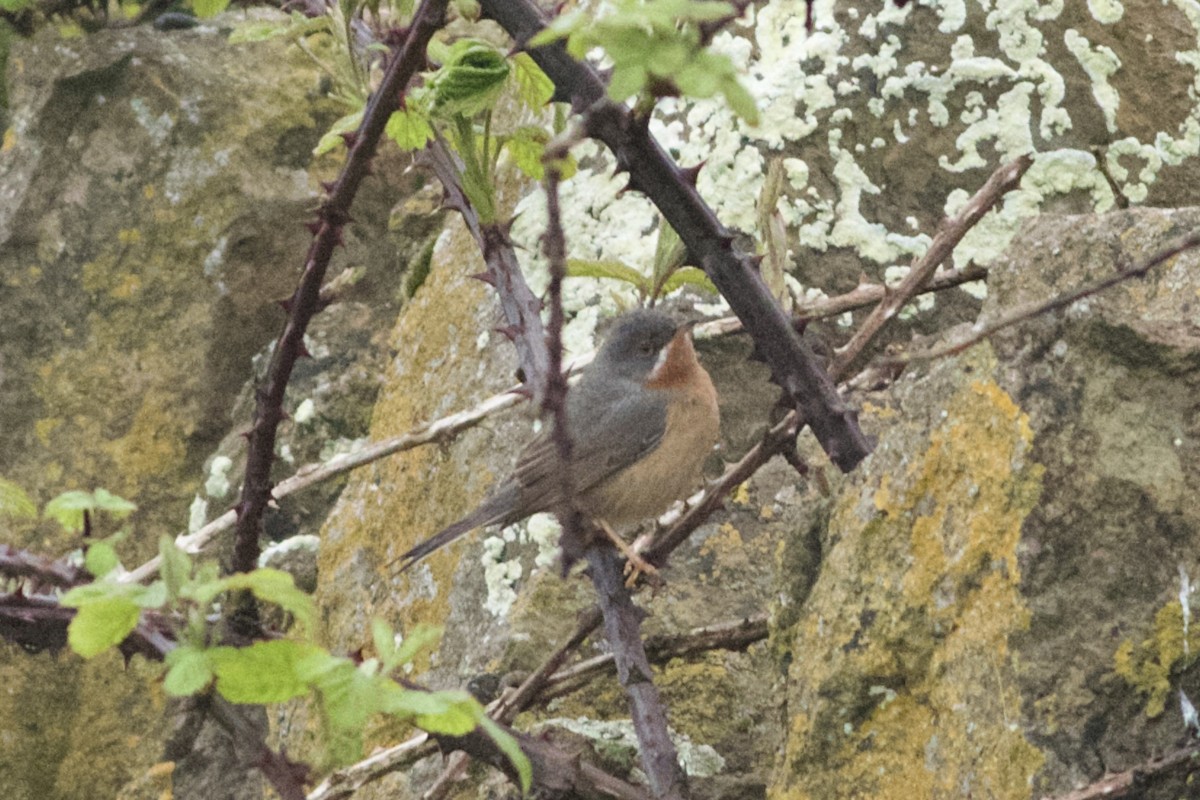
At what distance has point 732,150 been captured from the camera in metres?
4.44

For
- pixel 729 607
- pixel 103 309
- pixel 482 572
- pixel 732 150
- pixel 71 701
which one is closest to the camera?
pixel 729 607

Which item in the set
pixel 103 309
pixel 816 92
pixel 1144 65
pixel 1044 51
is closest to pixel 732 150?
pixel 816 92

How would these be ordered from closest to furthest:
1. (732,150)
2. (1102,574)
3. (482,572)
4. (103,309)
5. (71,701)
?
(1102,574) → (482,572) → (732,150) → (71,701) → (103,309)

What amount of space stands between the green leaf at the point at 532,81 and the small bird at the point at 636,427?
1.29m

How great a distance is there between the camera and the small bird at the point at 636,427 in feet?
14.8

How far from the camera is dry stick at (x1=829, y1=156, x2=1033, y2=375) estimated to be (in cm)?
301

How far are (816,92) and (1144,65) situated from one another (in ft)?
3.31

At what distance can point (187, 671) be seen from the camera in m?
1.64

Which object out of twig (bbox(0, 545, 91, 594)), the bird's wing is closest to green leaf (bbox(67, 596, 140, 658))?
twig (bbox(0, 545, 91, 594))

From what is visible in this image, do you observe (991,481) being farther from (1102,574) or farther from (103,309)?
(103,309)

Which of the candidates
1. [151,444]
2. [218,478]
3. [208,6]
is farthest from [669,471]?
[208,6]

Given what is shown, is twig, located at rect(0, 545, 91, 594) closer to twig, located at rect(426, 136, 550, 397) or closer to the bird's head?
twig, located at rect(426, 136, 550, 397)

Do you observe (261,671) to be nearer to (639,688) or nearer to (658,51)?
(658,51)

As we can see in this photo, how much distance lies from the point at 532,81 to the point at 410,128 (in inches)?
10.1
